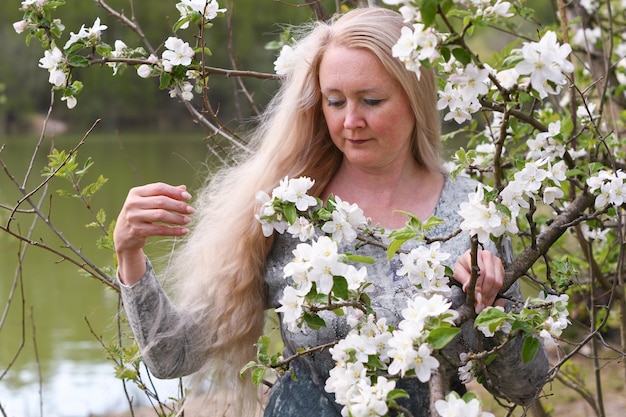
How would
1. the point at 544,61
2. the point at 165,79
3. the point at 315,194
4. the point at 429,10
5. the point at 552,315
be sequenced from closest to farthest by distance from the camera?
the point at 429,10
the point at 544,61
the point at 552,315
the point at 165,79
the point at 315,194

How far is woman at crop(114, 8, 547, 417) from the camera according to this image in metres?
2.04

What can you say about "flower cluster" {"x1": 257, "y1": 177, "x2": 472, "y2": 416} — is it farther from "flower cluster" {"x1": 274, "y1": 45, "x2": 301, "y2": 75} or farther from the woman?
"flower cluster" {"x1": 274, "y1": 45, "x2": 301, "y2": 75}

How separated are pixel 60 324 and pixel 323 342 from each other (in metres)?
6.77

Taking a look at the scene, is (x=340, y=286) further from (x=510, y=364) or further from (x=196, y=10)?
(x=196, y=10)

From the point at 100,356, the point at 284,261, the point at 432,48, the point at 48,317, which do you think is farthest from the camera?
the point at 48,317

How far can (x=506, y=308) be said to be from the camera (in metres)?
1.99

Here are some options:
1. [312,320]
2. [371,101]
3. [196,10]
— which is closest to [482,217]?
[312,320]

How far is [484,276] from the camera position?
68.9 inches

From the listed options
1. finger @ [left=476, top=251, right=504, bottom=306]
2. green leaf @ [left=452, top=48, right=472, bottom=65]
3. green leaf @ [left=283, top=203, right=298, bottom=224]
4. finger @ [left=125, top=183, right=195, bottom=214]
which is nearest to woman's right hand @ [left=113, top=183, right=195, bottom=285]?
finger @ [left=125, top=183, right=195, bottom=214]

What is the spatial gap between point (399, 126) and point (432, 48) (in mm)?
774

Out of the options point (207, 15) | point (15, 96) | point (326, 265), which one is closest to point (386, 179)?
point (207, 15)

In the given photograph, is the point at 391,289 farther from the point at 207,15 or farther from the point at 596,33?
the point at 596,33

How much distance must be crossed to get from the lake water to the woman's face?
68 centimetres

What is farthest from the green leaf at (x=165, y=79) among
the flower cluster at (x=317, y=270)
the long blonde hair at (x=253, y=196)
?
the flower cluster at (x=317, y=270)
